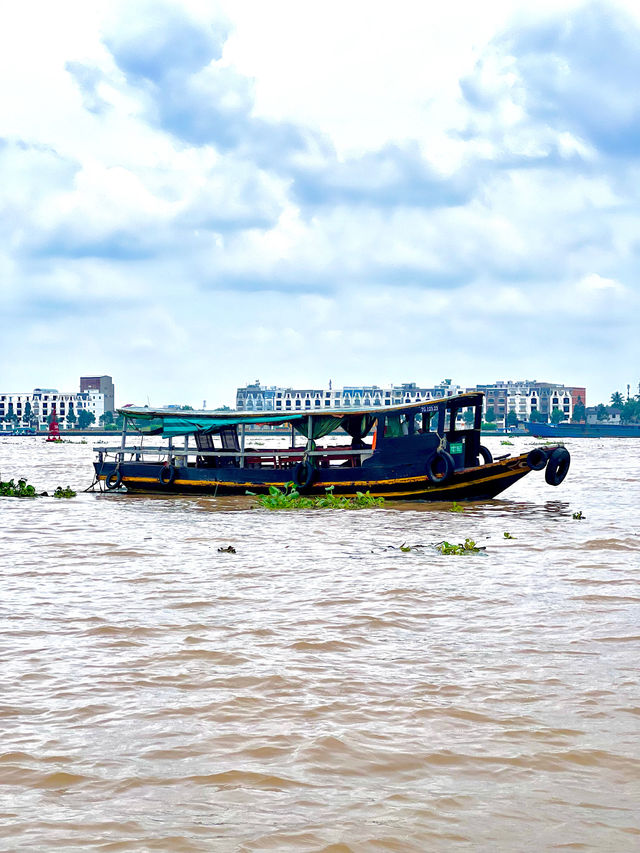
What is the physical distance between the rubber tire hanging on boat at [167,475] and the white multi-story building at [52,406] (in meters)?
170

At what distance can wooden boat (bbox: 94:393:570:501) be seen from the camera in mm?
19062

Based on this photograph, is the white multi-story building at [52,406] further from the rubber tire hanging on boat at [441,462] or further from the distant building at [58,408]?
the rubber tire hanging on boat at [441,462]

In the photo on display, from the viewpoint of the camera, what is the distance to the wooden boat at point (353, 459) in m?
19.1

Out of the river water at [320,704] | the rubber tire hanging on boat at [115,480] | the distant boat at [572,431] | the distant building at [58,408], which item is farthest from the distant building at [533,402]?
the river water at [320,704]

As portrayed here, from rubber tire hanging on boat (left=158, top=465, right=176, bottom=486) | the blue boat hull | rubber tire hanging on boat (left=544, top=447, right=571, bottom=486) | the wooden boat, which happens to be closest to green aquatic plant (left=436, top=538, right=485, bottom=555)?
the wooden boat

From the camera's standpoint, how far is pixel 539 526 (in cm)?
1506

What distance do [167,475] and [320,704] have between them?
1795 centimetres

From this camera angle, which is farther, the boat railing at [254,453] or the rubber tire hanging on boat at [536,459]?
the boat railing at [254,453]

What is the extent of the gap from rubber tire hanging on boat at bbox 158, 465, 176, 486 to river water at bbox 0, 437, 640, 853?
11.5 meters

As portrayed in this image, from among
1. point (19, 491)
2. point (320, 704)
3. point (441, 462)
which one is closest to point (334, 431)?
point (441, 462)

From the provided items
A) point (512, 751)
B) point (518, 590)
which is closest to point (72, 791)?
point (512, 751)

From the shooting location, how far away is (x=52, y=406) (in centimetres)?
19788

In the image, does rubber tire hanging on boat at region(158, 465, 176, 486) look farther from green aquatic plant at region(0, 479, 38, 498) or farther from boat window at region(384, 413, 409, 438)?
boat window at region(384, 413, 409, 438)

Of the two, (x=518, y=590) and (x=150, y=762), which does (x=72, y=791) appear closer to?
(x=150, y=762)
